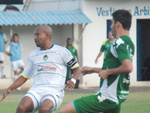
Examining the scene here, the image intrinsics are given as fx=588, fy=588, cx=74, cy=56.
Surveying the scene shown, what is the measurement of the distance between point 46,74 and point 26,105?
71 centimetres

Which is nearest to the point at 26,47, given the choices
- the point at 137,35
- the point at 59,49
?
the point at 137,35

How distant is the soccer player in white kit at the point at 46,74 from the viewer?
8.89 m

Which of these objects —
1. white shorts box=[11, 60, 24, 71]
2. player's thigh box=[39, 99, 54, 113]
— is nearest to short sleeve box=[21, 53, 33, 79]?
player's thigh box=[39, 99, 54, 113]

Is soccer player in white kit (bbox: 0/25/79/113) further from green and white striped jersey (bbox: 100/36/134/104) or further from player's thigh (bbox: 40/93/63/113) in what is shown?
green and white striped jersey (bbox: 100/36/134/104)

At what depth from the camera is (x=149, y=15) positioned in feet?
81.0

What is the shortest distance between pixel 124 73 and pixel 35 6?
19.2 meters

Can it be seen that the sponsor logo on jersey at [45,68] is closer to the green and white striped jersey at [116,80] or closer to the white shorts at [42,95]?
the white shorts at [42,95]

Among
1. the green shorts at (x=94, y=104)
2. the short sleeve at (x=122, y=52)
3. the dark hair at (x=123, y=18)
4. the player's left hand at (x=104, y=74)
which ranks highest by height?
the dark hair at (x=123, y=18)

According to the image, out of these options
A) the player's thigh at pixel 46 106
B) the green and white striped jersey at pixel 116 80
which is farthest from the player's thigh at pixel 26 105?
the green and white striped jersey at pixel 116 80

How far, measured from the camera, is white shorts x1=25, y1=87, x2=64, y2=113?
8875mm

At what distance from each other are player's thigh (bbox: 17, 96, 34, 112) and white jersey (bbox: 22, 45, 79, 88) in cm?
44

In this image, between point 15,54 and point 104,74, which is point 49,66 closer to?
point 104,74

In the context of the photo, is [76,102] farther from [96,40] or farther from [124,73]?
[96,40]

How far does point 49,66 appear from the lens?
9.20 m
